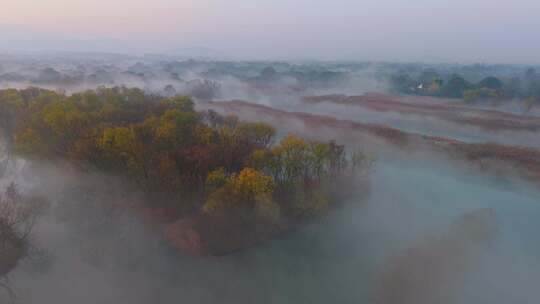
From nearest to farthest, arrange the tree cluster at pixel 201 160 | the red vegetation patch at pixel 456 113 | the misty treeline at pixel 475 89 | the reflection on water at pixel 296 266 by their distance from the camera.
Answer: the reflection on water at pixel 296 266
the tree cluster at pixel 201 160
the red vegetation patch at pixel 456 113
the misty treeline at pixel 475 89

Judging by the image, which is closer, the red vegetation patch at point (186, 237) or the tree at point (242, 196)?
the tree at point (242, 196)

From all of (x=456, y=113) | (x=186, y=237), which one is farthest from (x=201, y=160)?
(x=456, y=113)

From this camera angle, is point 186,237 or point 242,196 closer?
point 242,196

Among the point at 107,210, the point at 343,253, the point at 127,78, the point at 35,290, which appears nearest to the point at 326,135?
the point at 343,253

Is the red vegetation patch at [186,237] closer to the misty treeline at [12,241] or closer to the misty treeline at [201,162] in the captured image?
the misty treeline at [201,162]

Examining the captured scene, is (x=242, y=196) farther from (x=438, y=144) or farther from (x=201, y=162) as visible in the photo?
(x=438, y=144)

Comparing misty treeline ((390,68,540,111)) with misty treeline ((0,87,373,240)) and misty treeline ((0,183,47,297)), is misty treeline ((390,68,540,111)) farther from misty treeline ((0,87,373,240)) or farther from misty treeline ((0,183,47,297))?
misty treeline ((0,183,47,297))

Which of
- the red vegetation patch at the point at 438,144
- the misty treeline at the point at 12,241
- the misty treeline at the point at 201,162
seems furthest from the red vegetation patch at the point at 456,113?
the misty treeline at the point at 12,241

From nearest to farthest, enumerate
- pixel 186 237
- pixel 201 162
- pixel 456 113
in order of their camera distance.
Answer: pixel 186 237 < pixel 201 162 < pixel 456 113
